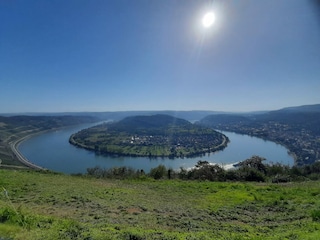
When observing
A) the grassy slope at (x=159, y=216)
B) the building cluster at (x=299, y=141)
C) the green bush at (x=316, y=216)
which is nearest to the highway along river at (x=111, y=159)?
the building cluster at (x=299, y=141)

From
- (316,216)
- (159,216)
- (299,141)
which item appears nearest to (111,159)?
(299,141)

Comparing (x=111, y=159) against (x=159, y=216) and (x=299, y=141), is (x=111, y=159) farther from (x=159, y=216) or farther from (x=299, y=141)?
(x=159, y=216)

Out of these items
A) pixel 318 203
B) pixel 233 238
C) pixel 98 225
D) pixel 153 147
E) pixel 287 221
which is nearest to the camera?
pixel 233 238

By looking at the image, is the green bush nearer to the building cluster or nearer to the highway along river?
the highway along river

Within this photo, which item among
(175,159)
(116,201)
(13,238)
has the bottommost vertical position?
(175,159)

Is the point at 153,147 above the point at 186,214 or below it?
below

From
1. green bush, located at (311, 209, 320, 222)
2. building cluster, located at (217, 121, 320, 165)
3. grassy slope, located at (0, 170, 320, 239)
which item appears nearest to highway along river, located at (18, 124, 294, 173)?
building cluster, located at (217, 121, 320, 165)

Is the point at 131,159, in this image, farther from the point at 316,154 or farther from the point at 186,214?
the point at 186,214

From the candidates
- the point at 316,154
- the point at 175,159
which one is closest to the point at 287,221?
the point at 175,159
